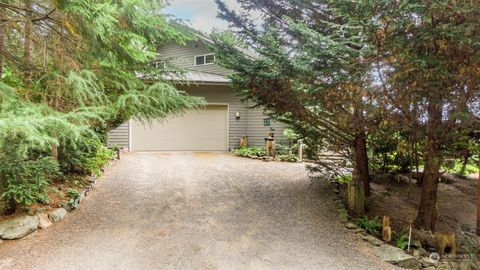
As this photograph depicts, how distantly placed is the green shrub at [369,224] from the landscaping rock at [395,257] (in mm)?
584

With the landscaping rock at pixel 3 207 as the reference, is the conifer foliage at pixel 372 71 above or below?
above

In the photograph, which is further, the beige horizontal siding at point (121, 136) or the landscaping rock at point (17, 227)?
the beige horizontal siding at point (121, 136)

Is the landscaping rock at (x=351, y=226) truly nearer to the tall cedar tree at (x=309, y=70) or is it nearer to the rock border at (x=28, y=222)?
the tall cedar tree at (x=309, y=70)

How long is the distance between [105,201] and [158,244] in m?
2.18

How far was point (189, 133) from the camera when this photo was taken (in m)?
12.7

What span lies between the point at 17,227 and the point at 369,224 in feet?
17.8

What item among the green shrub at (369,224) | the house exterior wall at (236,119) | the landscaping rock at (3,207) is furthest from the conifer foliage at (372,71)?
the house exterior wall at (236,119)

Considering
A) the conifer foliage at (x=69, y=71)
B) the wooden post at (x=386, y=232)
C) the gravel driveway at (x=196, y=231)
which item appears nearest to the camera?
the conifer foliage at (x=69, y=71)

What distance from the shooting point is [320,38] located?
3.89m

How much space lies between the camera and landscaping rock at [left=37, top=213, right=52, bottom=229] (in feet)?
14.7

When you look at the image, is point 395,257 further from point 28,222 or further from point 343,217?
point 28,222

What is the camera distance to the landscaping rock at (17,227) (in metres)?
4.11

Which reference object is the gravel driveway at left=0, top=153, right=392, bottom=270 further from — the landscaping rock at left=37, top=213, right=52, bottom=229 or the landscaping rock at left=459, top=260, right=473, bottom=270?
the landscaping rock at left=459, top=260, right=473, bottom=270

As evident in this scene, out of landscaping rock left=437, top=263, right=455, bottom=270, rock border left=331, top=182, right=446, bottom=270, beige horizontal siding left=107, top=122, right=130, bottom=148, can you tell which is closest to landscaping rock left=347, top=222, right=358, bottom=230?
rock border left=331, top=182, right=446, bottom=270
